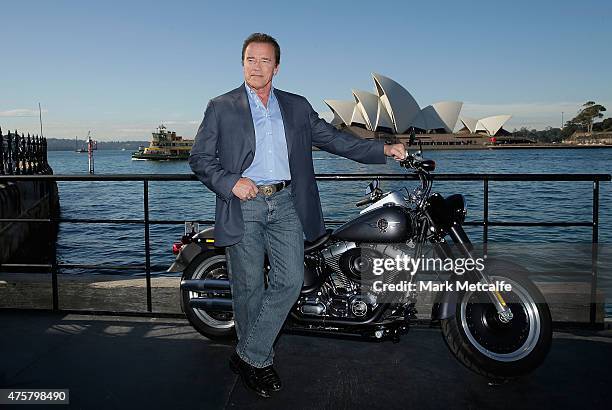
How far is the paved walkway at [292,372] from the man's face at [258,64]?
5.77ft

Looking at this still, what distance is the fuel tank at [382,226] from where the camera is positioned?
319 centimetres

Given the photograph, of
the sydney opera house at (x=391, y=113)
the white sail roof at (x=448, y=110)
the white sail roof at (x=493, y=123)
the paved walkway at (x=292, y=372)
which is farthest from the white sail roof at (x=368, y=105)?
the paved walkway at (x=292, y=372)

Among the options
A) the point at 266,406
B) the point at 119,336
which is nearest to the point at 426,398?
the point at 266,406

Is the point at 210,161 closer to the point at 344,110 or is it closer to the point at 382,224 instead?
the point at 382,224

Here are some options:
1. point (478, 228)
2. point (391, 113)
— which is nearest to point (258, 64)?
point (478, 228)

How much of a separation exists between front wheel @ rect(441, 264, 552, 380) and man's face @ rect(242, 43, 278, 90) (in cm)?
170

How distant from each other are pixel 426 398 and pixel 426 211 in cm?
105

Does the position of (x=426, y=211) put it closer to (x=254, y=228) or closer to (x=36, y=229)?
(x=254, y=228)

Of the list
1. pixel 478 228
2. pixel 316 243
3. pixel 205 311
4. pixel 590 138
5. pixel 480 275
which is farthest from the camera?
pixel 590 138

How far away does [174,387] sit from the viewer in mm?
3203

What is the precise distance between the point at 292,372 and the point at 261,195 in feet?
3.74

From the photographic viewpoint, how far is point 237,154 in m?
3.05

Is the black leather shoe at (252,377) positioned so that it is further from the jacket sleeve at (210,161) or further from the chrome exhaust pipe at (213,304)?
the jacket sleeve at (210,161)

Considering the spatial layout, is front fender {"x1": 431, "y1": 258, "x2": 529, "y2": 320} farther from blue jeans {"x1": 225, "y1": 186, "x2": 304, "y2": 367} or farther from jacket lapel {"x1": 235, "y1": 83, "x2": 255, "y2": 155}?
jacket lapel {"x1": 235, "y1": 83, "x2": 255, "y2": 155}
